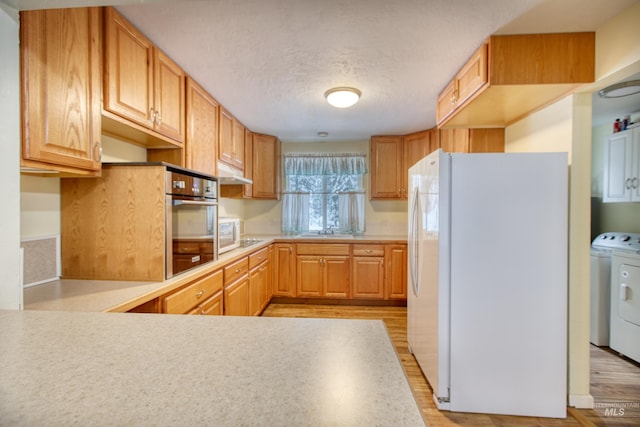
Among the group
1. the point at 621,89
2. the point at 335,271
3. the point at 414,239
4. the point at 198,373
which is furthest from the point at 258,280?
the point at 621,89

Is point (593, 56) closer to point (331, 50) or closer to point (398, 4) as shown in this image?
point (398, 4)

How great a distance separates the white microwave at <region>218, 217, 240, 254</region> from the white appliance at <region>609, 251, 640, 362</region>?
11.1 ft

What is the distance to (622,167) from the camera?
106 inches

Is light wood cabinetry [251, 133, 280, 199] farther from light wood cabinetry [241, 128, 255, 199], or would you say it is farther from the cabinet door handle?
the cabinet door handle

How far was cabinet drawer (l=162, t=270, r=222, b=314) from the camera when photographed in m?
1.47

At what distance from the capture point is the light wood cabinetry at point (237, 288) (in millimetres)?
2191

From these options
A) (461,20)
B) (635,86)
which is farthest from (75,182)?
(635,86)

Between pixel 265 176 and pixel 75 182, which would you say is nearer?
→ pixel 75 182

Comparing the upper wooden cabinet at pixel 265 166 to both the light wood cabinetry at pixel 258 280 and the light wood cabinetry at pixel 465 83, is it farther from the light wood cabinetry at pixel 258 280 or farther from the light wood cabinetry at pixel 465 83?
the light wood cabinetry at pixel 465 83

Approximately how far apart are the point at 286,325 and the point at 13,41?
131 centimetres

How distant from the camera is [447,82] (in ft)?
6.84

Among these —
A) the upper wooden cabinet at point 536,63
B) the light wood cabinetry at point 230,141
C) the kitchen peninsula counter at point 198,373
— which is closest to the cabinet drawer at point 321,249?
the light wood cabinetry at point 230,141

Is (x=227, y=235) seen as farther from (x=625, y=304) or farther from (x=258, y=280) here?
(x=625, y=304)

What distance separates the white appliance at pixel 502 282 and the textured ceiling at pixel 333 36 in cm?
68
